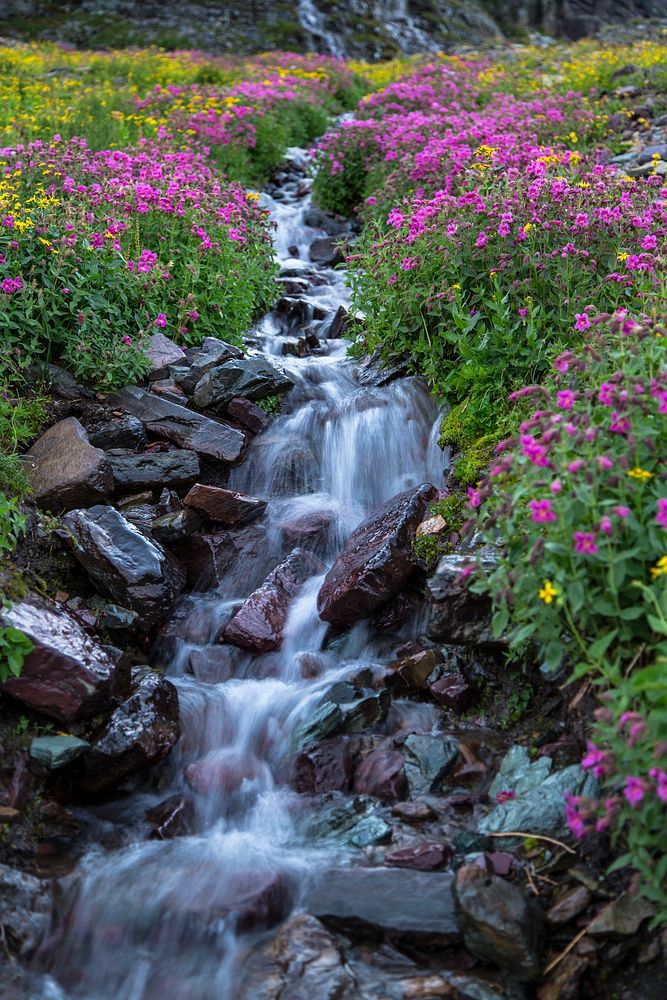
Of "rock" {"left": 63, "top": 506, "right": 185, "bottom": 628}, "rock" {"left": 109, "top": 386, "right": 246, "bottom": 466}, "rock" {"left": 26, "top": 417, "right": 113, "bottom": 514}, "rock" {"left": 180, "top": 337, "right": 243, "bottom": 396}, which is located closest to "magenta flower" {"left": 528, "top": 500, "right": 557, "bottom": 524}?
"rock" {"left": 63, "top": 506, "right": 185, "bottom": 628}

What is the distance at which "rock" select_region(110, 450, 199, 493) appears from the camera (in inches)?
240

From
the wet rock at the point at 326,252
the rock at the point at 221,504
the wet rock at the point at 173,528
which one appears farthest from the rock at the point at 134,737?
the wet rock at the point at 326,252

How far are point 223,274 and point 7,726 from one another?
485 centimetres

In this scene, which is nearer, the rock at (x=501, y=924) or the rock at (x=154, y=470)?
the rock at (x=501, y=924)

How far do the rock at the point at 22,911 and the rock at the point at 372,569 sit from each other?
2.18 metres

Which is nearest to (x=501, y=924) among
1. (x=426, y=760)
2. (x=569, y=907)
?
(x=569, y=907)

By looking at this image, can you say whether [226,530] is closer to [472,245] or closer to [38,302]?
[38,302]

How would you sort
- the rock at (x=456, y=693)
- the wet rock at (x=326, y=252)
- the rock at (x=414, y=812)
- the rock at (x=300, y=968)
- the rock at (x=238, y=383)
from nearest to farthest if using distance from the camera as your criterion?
the rock at (x=300, y=968) → the rock at (x=414, y=812) → the rock at (x=456, y=693) → the rock at (x=238, y=383) → the wet rock at (x=326, y=252)

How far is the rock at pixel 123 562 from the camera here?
5.26 m

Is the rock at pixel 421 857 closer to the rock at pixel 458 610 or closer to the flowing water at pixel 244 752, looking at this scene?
the flowing water at pixel 244 752

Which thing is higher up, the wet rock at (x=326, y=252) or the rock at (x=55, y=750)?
the wet rock at (x=326, y=252)

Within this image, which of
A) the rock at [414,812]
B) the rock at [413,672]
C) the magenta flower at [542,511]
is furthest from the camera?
the rock at [413,672]

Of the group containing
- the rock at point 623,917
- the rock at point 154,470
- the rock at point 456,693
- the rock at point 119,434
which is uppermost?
the rock at point 119,434

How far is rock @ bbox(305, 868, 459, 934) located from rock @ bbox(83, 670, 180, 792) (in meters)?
1.18
